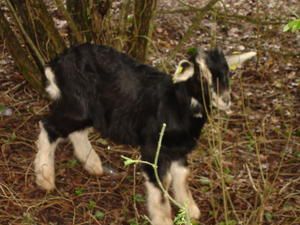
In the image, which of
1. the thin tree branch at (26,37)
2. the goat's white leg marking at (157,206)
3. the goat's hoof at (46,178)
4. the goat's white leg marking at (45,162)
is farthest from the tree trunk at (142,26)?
the goat's white leg marking at (157,206)

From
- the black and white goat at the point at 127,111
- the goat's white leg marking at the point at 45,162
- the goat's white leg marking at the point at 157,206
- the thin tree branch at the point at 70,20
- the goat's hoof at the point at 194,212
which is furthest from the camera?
the thin tree branch at the point at 70,20

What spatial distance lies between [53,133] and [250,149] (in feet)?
6.68

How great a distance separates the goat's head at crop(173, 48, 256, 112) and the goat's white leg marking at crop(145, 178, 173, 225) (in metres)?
0.90

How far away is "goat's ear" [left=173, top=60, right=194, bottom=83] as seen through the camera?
4117 mm

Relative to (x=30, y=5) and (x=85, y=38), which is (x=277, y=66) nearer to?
(x=85, y=38)

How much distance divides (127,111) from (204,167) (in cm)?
124

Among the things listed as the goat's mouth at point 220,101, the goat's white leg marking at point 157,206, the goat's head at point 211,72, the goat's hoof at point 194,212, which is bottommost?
the goat's hoof at point 194,212

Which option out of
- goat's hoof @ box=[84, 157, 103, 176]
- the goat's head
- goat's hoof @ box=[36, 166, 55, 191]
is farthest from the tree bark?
the goat's head

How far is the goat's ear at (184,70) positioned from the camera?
13.5 ft

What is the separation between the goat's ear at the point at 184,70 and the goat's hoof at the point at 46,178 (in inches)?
66.5

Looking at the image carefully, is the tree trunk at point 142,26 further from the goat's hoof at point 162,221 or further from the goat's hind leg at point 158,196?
the goat's hoof at point 162,221

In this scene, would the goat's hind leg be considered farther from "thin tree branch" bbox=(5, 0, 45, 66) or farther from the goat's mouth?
"thin tree branch" bbox=(5, 0, 45, 66)

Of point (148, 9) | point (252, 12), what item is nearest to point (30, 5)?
point (148, 9)

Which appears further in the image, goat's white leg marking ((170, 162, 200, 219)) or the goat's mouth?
goat's white leg marking ((170, 162, 200, 219))
